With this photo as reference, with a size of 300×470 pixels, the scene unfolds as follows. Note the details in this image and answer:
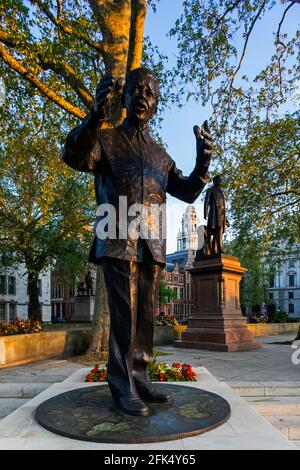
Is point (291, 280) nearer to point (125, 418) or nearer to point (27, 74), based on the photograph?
point (27, 74)

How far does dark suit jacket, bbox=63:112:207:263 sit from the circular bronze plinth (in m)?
1.19

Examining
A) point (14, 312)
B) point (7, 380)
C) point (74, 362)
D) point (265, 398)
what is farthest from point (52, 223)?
point (14, 312)

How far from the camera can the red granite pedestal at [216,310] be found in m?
12.1

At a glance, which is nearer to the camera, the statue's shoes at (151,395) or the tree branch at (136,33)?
the statue's shoes at (151,395)

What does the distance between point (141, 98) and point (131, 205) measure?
92 centimetres

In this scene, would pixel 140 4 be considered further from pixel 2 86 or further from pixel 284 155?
pixel 284 155

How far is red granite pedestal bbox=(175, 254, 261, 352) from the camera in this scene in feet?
39.8

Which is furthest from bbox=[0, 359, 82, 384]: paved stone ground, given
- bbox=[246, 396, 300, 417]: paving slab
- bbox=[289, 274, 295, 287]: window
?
bbox=[289, 274, 295, 287]: window

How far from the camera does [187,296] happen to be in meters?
93.2

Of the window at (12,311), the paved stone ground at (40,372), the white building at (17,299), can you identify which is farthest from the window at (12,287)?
the paved stone ground at (40,372)

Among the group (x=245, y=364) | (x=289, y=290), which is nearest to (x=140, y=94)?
(x=245, y=364)

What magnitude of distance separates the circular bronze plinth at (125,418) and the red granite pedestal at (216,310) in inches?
343

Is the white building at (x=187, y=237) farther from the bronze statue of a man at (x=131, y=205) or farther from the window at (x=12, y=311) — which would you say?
the bronze statue of a man at (x=131, y=205)

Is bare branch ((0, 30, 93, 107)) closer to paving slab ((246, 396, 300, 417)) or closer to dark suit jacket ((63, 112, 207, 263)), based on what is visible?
dark suit jacket ((63, 112, 207, 263))
